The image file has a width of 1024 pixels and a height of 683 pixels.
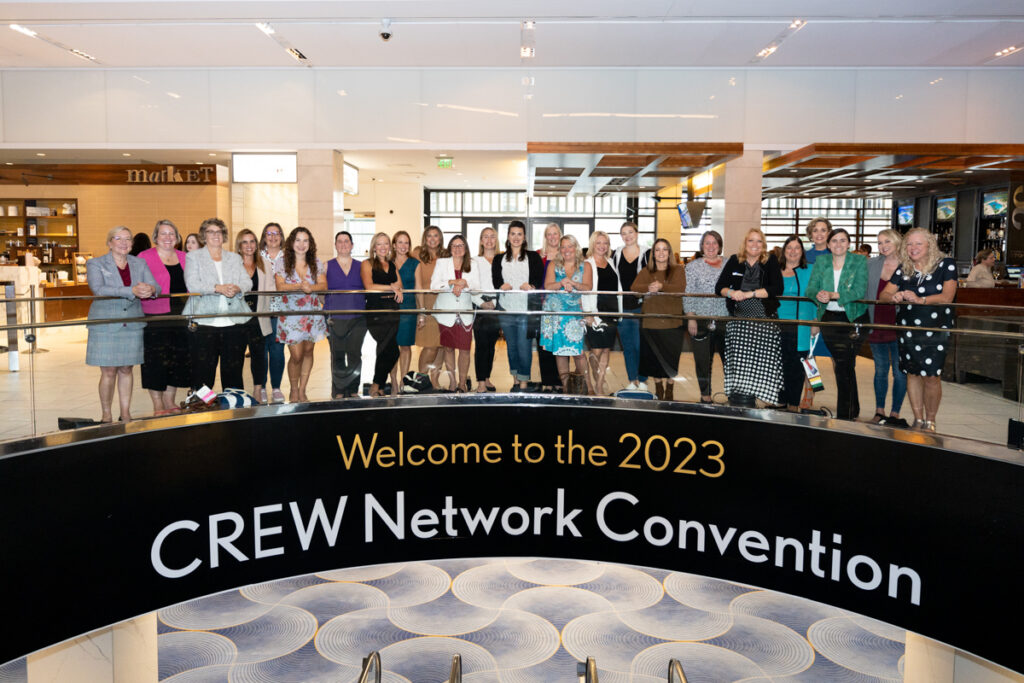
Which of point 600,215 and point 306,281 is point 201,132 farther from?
point 600,215

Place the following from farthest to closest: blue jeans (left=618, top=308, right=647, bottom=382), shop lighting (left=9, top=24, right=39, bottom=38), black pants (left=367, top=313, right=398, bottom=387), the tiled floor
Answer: shop lighting (left=9, top=24, right=39, bottom=38) < black pants (left=367, top=313, right=398, bottom=387) < blue jeans (left=618, top=308, right=647, bottom=382) < the tiled floor

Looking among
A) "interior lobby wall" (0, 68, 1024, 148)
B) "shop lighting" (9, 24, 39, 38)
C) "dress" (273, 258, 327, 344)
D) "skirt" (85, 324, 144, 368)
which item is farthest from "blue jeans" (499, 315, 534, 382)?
"shop lighting" (9, 24, 39, 38)

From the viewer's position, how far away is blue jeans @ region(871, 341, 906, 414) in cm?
572

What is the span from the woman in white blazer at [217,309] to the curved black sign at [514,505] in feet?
1.34

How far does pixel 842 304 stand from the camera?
20.9 ft

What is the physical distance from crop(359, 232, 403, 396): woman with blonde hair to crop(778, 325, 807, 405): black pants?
3290mm

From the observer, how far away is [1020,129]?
1133 cm

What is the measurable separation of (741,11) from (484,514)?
20.6 ft

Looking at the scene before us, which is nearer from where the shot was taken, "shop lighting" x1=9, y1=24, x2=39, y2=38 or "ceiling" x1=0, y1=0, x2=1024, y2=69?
"ceiling" x1=0, y1=0, x2=1024, y2=69

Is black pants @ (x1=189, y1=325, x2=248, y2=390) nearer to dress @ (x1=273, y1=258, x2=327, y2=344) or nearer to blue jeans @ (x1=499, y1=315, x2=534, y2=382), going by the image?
dress @ (x1=273, y1=258, x2=327, y2=344)

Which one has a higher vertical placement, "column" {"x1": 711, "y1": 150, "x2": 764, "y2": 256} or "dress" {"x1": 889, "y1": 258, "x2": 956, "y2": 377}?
"column" {"x1": 711, "y1": 150, "x2": 764, "y2": 256}

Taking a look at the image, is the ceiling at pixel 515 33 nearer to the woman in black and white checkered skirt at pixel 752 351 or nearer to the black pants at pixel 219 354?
the woman in black and white checkered skirt at pixel 752 351

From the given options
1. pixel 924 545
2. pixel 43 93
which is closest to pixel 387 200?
pixel 43 93

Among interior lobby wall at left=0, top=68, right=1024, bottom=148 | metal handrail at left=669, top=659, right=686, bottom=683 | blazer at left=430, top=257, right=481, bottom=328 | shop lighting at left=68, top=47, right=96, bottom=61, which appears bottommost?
metal handrail at left=669, top=659, right=686, bottom=683
